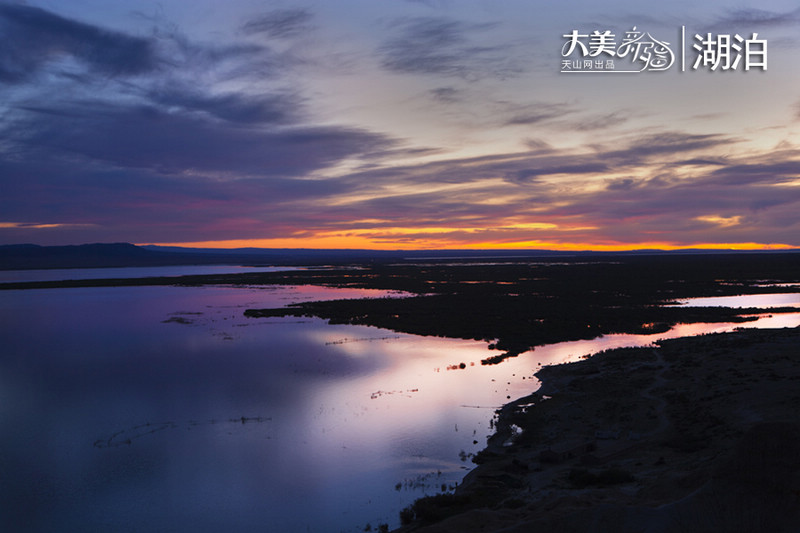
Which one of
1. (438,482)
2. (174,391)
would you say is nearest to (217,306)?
(174,391)

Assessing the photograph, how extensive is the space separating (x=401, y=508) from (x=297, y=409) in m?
8.47

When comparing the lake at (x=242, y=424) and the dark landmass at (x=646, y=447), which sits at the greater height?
the dark landmass at (x=646, y=447)

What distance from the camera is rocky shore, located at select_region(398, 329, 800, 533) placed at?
8.04 meters

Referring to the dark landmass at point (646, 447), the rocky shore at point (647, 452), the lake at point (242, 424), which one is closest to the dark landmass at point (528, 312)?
the dark landmass at point (646, 447)

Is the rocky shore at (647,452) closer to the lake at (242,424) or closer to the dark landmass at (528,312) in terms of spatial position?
the lake at (242,424)

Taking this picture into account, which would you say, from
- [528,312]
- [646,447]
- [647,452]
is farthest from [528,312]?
[647,452]

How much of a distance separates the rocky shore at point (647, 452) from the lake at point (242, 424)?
1.39 meters

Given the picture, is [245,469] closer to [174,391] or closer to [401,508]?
[401,508]

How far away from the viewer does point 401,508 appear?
11414 mm

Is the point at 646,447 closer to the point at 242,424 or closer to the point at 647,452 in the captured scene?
the point at 647,452

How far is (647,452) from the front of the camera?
1301 centimetres

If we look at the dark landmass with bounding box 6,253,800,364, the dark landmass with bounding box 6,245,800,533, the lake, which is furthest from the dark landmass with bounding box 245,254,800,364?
the lake

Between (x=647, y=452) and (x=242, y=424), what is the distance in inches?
485

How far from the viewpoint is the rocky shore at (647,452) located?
8.04 metres
